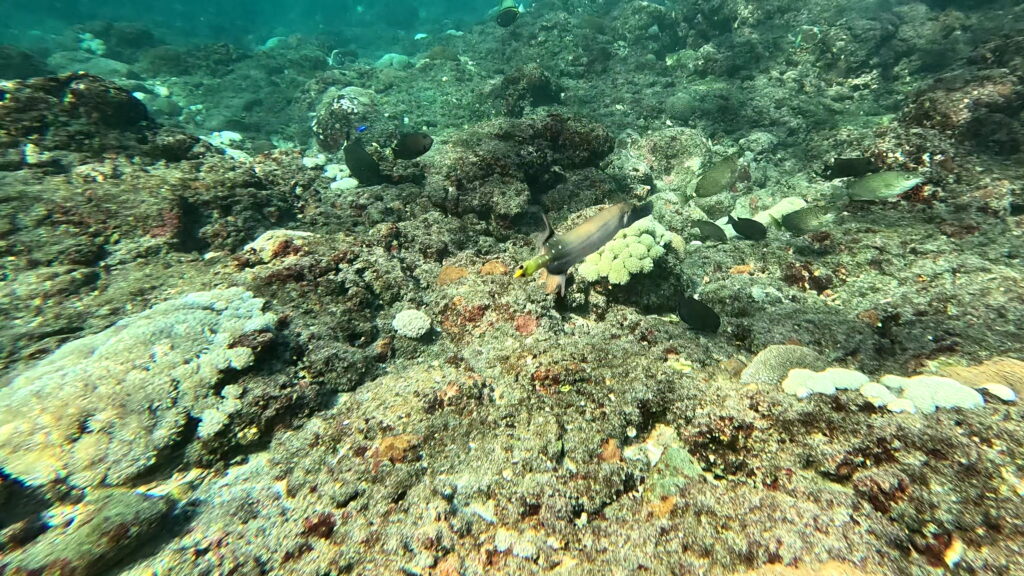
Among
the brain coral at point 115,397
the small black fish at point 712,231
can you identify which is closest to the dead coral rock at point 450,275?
the brain coral at point 115,397

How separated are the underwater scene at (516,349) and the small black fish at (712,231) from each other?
30mm

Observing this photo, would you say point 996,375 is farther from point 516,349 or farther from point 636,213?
point 516,349

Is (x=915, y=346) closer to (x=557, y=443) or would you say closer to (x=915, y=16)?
(x=557, y=443)

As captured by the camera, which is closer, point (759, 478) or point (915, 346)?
point (759, 478)

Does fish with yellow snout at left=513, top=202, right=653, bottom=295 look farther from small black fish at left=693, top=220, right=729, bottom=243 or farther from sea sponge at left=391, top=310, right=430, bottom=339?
small black fish at left=693, top=220, right=729, bottom=243

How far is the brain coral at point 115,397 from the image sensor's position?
88.2 inches

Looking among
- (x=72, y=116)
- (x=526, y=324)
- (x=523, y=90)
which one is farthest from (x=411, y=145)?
(x=523, y=90)

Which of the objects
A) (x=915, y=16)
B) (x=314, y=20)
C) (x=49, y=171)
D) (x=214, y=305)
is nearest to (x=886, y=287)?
(x=214, y=305)

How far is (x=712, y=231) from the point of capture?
5426 millimetres

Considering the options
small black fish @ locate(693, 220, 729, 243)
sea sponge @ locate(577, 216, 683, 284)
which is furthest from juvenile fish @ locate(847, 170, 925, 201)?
sea sponge @ locate(577, 216, 683, 284)

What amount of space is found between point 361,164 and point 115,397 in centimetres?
448

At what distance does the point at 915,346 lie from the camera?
11.0 ft

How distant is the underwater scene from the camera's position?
→ 191 centimetres

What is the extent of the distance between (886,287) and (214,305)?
6673mm
